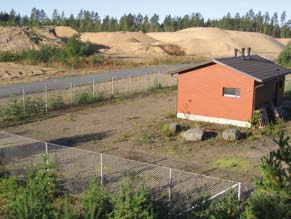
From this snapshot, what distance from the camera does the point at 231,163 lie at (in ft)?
58.6

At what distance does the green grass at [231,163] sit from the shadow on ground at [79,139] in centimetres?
636

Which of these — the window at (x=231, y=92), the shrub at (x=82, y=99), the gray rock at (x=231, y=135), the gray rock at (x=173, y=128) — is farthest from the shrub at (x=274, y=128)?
the shrub at (x=82, y=99)

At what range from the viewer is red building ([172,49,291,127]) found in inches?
939

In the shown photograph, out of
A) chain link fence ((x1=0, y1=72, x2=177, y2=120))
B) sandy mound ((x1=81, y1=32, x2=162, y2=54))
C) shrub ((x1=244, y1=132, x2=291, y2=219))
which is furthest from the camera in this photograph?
sandy mound ((x1=81, y1=32, x2=162, y2=54))

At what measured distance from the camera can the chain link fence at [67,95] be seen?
26.7 metres

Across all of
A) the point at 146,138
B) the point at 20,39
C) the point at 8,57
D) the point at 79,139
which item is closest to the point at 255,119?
the point at 146,138

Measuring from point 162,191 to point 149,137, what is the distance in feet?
25.7

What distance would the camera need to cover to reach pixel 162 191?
13.8 metres

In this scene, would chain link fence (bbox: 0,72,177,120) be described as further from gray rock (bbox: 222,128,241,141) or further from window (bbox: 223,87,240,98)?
gray rock (bbox: 222,128,241,141)

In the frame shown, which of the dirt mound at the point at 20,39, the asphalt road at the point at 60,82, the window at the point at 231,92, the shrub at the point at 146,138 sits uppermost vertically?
the dirt mound at the point at 20,39

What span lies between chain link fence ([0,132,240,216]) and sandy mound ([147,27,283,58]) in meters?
66.6

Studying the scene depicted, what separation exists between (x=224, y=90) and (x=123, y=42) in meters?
70.7

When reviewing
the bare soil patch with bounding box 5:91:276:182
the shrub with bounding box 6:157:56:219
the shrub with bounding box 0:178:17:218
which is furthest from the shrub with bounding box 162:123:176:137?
the shrub with bounding box 0:178:17:218

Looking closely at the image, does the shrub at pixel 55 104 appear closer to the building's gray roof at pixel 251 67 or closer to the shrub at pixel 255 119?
the building's gray roof at pixel 251 67
